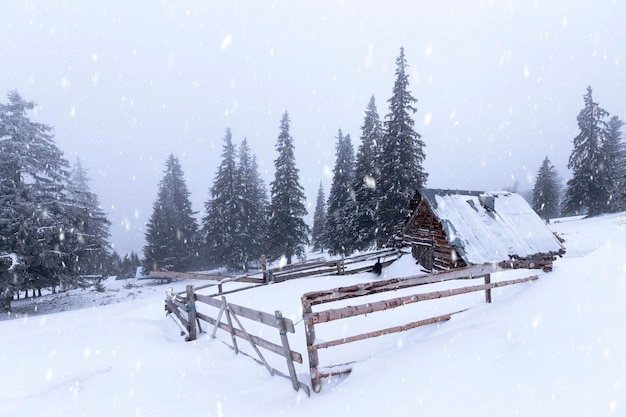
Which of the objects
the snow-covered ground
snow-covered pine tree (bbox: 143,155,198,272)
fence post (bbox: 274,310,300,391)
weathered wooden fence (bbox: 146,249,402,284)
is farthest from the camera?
snow-covered pine tree (bbox: 143,155,198,272)

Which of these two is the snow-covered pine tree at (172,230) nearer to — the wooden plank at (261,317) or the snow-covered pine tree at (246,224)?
the snow-covered pine tree at (246,224)

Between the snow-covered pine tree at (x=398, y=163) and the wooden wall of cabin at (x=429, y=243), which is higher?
the snow-covered pine tree at (x=398, y=163)

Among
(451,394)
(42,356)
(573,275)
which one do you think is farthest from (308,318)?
(42,356)

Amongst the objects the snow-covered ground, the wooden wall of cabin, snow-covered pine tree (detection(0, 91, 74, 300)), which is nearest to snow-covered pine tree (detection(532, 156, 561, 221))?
the wooden wall of cabin

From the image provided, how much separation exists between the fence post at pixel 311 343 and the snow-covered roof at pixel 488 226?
12037 millimetres

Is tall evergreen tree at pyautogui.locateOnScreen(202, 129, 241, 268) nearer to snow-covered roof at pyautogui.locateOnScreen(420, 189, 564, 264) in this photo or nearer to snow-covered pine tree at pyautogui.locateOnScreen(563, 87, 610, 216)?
snow-covered roof at pyautogui.locateOnScreen(420, 189, 564, 264)

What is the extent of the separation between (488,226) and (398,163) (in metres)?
9.33

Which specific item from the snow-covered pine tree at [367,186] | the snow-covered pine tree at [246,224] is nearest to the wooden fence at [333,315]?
the snow-covered pine tree at [367,186]

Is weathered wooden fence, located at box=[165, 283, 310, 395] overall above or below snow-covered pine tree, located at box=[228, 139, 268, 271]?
below

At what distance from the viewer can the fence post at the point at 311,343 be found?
5.45 metres

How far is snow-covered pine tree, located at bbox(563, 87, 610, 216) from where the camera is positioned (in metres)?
38.1

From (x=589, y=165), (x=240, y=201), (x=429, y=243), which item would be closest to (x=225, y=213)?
(x=240, y=201)

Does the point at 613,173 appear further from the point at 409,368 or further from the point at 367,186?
the point at 409,368

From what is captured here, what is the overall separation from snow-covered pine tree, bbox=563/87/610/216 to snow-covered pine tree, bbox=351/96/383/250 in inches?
1004
